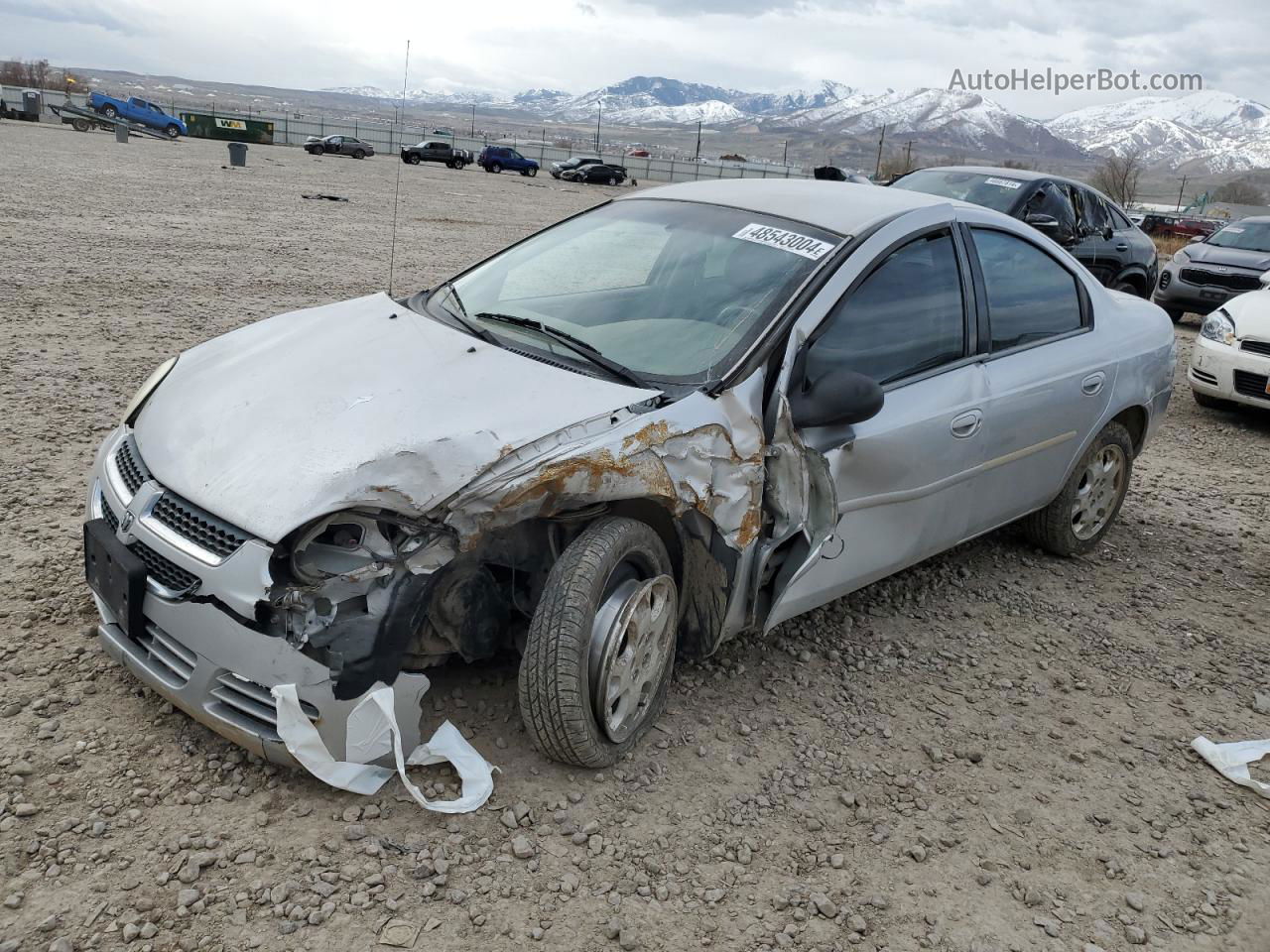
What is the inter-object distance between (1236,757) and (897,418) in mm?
1608

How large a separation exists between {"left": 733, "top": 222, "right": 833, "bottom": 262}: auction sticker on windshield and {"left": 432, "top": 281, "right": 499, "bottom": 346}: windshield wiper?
0.99m

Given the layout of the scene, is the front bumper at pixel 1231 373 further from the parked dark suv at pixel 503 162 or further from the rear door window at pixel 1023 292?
the parked dark suv at pixel 503 162

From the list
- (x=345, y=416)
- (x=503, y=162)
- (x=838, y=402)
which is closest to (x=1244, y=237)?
(x=838, y=402)

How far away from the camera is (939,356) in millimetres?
3895

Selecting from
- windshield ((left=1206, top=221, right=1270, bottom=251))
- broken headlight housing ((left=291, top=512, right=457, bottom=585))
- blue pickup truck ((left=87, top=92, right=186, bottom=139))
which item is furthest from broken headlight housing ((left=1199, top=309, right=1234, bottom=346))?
blue pickup truck ((left=87, top=92, right=186, bottom=139))

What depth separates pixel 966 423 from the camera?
153 inches

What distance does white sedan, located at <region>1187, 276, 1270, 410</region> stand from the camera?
8.09m

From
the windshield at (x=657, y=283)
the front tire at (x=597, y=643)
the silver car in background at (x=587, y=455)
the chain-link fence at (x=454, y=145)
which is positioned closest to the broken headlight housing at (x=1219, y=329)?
the silver car in background at (x=587, y=455)

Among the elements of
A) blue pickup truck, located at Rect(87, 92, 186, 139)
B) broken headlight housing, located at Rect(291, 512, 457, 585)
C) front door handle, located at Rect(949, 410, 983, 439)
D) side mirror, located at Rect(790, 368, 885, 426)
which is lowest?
broken headlight housing, located at Rect(291, 512, 457, 585)

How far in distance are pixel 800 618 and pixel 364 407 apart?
6.69ft

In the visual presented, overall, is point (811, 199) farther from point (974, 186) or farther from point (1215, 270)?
point (1215, 270)

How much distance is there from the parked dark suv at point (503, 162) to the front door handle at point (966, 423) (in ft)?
140

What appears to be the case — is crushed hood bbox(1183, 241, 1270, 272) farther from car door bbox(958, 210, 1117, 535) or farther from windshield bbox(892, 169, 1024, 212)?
car door bbox(958, 210, 1117, 535)

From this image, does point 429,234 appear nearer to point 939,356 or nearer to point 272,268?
point 272,268
